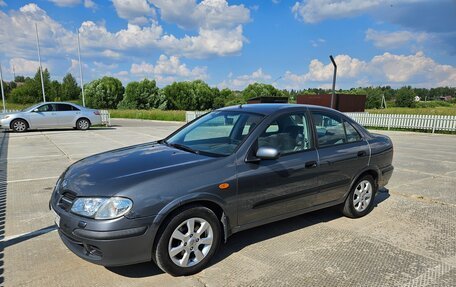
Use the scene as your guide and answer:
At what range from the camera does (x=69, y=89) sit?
74.8m

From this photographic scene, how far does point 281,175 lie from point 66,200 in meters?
2.20

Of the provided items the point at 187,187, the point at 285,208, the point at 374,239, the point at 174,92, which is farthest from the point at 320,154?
the point at 174,92

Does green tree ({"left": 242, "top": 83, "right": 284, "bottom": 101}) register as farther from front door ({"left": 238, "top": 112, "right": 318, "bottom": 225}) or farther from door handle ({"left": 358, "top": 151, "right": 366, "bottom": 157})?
front door ({"left": 238, "top": 112, "right": 318, "bottom": 225})

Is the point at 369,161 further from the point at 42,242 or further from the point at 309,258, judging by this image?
the point at 42,242

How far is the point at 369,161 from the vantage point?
15.7ft

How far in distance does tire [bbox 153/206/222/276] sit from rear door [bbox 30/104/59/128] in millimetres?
16026

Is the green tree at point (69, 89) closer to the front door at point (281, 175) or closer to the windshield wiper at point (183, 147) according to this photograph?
the windshield wiper at point (183, 147)

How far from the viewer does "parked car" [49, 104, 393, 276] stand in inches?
113

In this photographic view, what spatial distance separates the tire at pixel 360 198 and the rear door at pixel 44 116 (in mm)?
15988

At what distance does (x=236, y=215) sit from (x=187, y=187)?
69 cm

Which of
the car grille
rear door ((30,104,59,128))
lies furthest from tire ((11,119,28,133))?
the car grille

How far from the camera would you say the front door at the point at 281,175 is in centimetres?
351

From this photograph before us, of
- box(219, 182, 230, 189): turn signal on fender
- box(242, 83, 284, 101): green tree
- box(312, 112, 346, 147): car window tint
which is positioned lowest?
box(219, 182, 230, 189): turn signal on fender

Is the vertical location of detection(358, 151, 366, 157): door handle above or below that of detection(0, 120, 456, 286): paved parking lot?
above
